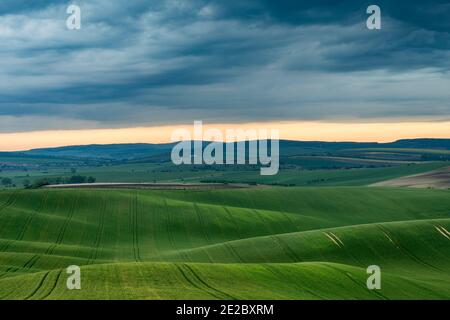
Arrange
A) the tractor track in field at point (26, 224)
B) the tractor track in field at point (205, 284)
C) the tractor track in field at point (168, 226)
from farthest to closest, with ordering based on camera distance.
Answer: the tractor track in field at point (168, 226)
the tractor track in field at point (26, 224)
the tractor track in field at point (205, 284)

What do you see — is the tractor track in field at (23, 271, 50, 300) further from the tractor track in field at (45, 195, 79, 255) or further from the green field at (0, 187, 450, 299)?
the tractor track in field at (45, 195, 79, 255)

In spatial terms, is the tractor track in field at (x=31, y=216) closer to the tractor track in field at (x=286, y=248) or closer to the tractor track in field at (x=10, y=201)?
the tractor track in field at (x=10, y=201)

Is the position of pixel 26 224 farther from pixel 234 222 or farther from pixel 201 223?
pixel 234 222

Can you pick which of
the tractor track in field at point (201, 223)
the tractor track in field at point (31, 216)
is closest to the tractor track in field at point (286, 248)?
the tractor track in field at point (201, 223)

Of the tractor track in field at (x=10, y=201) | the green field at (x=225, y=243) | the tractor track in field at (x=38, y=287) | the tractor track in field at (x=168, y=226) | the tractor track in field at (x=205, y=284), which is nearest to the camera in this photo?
the tractor track in field at (x=38, y=287)

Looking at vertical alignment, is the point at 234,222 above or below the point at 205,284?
below

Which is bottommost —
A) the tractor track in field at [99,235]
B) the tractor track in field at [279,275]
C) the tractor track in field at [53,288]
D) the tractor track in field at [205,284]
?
the tractor track in field at [99,235]

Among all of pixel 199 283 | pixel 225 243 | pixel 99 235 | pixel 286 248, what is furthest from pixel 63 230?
pixel 199 283

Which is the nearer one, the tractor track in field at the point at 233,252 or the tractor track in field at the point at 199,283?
the tractor track in field at the point at 199,283

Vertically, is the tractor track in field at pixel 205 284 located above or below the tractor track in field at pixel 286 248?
above
